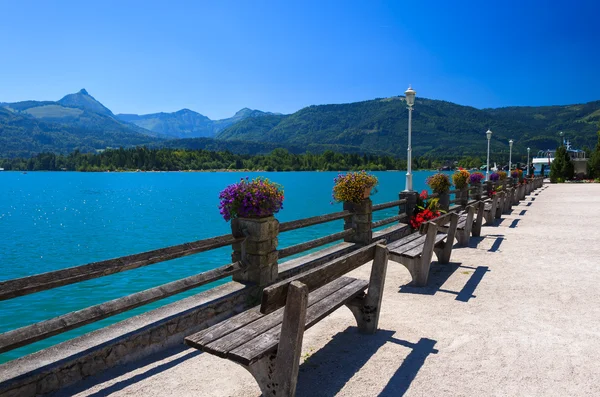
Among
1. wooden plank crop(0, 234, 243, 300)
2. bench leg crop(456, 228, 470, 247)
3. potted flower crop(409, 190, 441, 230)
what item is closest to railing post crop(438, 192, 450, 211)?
potted flower crop(409, 190, 441, 230)

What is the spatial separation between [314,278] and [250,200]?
2.39 meters

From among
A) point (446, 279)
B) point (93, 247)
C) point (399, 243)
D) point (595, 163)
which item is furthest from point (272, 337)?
point (595, 163)

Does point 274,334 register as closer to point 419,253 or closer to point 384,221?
point 419,253

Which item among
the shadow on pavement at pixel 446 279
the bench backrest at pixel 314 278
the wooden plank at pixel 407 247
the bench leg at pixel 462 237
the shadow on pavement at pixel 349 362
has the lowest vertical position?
the shadow on pavement at pixel 446 279

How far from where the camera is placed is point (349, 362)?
13.3 feet

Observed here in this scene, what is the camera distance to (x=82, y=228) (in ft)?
110

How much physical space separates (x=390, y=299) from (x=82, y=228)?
33.3 metres

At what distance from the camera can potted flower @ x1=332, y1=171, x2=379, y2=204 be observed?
358 inches

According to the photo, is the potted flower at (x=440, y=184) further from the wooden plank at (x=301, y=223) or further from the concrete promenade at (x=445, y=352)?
the concrete promenade at (x=445, y=352)

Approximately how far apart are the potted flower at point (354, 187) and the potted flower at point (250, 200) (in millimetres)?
3590

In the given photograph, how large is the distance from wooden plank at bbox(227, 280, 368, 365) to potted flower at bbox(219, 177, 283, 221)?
1725mm

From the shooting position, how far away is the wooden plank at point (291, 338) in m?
2.91

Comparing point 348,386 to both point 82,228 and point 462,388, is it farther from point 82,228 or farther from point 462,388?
point 82,228

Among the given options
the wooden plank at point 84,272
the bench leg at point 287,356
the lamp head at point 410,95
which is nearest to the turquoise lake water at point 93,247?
the wooden plank at point 84,272
